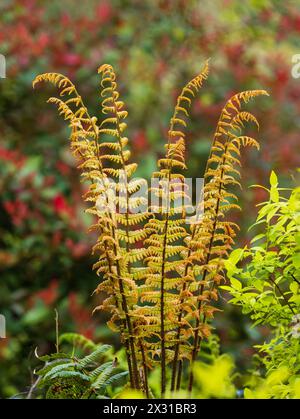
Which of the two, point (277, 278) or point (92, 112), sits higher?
point (92, 112)

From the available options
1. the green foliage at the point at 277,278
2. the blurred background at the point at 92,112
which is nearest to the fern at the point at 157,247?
the green foliage at the point at 277,278

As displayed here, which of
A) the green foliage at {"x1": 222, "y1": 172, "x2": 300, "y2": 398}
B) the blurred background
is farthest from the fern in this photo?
the blurred background

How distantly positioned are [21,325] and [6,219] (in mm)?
609

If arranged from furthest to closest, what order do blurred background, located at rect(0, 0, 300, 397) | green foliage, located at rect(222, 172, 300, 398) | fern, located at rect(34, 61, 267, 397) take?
1. blurred background, located at rect(0, 0, 300, 397)
2. fern, located at rect(34, 61, 267, 397)
3. green foliage, located at rect(222, 172, 300, 398)

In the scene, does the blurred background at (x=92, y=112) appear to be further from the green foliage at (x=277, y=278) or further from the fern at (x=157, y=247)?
the green foliage at (x=277, y=278)

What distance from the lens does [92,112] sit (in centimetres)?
466

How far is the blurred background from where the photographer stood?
4.26 metres

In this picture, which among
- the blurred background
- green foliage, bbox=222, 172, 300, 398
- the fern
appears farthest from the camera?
the blurred background

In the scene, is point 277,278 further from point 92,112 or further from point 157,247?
point 92,112

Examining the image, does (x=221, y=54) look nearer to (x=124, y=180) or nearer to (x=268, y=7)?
(x=268, y=7)

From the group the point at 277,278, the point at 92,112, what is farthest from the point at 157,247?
the point at 92,112

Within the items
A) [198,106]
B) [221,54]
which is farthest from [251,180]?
[221,54]

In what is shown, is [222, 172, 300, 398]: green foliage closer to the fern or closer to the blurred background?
the fern

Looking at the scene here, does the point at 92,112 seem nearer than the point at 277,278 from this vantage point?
No
